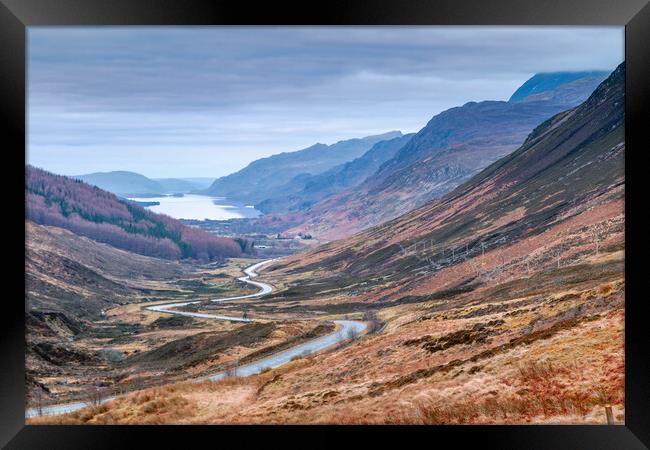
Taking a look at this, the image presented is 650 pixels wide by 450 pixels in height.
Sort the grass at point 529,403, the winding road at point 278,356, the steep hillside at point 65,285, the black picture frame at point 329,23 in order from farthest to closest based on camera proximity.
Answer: the steep hillside at point 65,285 → the winding road at point 278,356 → the grass at point 529,403 → the black picture frame at point 329,23

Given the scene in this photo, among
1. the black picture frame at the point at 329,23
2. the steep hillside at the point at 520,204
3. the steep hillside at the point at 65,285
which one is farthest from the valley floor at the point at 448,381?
the steep hillside at the point at 65,285

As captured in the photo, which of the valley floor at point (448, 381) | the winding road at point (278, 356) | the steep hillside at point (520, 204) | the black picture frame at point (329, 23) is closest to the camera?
the black picture frame at point (329, 23)

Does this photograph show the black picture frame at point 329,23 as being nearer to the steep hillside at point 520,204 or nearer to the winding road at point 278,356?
the winding road at point 278,356

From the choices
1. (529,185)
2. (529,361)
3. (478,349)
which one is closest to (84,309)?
(529,185)

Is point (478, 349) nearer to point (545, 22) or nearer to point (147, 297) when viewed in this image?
point (545, 22)

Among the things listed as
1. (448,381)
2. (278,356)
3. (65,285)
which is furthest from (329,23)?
(65,285)

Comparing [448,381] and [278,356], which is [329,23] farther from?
[278,356]

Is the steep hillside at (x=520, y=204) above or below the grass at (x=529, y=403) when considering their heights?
above

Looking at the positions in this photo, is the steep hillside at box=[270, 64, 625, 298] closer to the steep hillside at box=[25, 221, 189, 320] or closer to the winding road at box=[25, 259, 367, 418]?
the winding road at box=[25, 259, 367, 418]
